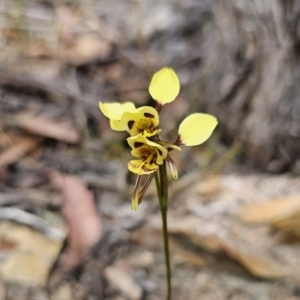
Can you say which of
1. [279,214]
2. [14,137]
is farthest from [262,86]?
[14,137]

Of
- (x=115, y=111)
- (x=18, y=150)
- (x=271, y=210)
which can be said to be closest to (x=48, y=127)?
(x=18, y=150)

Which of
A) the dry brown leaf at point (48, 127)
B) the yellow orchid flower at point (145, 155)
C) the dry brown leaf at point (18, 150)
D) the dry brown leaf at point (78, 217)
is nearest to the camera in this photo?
the yellow orchid flower at point (145, 155)

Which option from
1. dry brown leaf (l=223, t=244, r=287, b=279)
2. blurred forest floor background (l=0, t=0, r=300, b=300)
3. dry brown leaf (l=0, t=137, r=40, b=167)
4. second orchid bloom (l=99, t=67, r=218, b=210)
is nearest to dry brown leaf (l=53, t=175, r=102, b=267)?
blurred forest floor background (l=0, t=0, r=300, b=300)

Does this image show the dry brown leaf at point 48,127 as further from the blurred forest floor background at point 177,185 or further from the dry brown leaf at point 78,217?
the dry brown leaf at point 78,217

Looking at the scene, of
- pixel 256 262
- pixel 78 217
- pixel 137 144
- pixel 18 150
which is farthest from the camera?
pixel 18 150

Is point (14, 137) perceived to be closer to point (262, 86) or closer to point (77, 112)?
point (77, 112)

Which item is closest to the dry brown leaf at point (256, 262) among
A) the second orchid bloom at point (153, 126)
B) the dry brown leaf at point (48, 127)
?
the second orchid bloom at point (153, 126)

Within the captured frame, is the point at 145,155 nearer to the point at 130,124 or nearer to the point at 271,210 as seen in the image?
the point at 130,124

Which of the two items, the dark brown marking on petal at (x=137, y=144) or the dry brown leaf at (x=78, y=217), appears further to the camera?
the dry brown leaf at (x=78, y=217)
